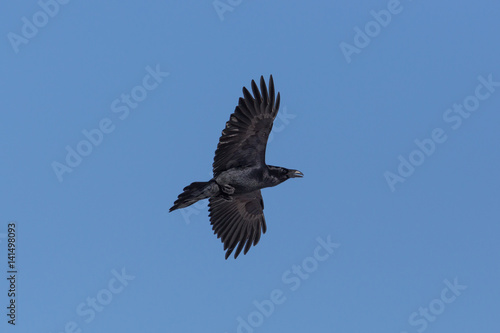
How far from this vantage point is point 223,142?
19641mm

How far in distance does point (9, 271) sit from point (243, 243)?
19.7 feet

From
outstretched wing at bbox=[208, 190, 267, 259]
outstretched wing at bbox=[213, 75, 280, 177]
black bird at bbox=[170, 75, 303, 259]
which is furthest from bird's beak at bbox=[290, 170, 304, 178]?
outstretched wing at bbox=[208, 190, 267, 259]

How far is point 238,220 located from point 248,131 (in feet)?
11.7

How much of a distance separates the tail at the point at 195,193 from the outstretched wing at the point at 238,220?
2.08m

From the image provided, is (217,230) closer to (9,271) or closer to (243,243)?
(243,243)

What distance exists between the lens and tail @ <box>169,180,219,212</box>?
63.9 ft

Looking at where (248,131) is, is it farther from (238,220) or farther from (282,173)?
(238,220)

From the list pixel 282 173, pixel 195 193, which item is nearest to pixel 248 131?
pixel 282 173

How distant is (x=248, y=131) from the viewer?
19484 millimetres

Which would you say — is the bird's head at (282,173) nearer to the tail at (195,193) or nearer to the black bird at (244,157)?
the black bird at (244,157)

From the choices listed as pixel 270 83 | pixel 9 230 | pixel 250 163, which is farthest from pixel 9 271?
pixel 270 83

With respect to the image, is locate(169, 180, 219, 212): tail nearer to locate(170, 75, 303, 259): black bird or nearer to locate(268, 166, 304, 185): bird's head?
locate(170, 75, 303, 259): black bird

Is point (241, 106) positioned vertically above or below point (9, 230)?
below

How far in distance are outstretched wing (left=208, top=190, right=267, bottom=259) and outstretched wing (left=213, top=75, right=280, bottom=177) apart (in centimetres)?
212
